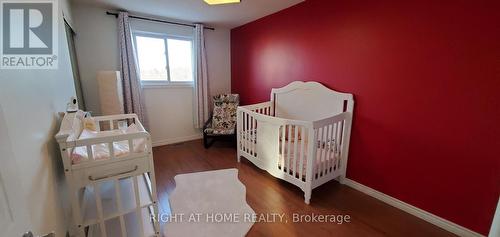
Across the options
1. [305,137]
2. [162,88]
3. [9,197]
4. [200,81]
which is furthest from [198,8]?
[9,197]

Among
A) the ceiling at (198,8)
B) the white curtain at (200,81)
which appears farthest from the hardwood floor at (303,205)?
the ceiling at (198,8)

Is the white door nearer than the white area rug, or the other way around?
the white door

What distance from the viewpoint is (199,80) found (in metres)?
3.84

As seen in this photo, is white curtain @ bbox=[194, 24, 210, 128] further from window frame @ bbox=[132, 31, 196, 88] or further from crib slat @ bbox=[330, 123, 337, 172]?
crib slat @ bbox=[330, 123, 337, 172]

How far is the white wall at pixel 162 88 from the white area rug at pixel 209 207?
59.3 inches

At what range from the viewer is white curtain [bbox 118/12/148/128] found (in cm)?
304

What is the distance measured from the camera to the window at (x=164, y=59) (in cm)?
343

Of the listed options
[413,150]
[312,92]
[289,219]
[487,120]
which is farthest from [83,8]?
[487,120]

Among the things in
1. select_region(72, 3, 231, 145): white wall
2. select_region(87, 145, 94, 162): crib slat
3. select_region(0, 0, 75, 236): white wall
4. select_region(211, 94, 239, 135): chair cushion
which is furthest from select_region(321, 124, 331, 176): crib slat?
select_region(72, 3, 231, 145): white wall

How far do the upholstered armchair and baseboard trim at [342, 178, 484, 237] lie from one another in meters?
2.08

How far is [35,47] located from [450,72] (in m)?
2.91

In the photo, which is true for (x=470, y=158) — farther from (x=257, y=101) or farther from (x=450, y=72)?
(x=257, y=101)

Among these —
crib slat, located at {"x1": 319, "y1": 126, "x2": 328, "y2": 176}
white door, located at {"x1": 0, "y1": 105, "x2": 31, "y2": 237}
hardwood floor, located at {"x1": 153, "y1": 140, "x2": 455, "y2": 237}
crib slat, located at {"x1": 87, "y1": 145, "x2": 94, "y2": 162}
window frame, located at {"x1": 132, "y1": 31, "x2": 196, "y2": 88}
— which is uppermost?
window frame, located at {"x1": 132, "y1": 31, "x2": 196, "y2": 88}

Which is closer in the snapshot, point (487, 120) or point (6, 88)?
point (6, 88)
